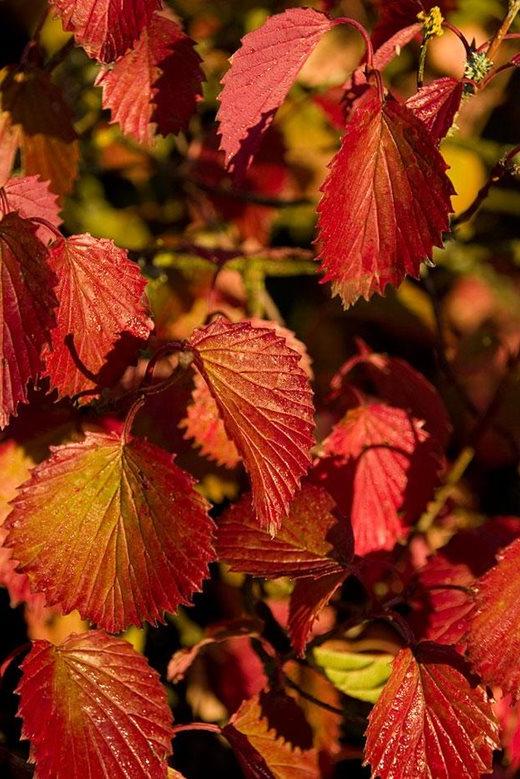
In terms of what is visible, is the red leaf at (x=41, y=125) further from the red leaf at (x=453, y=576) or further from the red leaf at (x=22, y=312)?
the red leaf at (x=453, y=576)

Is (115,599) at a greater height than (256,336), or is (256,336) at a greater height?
(256,336)

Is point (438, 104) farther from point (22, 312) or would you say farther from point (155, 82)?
point (22, 312)

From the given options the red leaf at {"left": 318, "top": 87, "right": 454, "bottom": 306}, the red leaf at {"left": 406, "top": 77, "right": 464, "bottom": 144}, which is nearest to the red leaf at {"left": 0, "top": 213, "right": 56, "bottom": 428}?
the red leaf at {"left": 318, "top": 87, "right": 454, "bottom": 306}

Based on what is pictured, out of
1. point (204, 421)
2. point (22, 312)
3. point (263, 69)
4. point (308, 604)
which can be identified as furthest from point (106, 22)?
point (308, 604)

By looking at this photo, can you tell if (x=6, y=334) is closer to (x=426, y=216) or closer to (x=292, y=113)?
(x=426, y=216)

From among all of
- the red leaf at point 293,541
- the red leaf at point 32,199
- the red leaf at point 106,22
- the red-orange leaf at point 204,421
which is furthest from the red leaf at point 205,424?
the red leaf at point 106,22

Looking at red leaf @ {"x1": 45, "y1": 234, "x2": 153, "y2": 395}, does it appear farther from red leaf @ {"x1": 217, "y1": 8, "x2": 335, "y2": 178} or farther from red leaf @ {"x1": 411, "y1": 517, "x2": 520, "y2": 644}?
red leaf @ {"x1": 411, "y1": 517, "x2": 520, "y2": 644}

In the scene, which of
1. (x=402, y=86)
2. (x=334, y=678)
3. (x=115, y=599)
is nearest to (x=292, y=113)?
(x=402, y=86)
